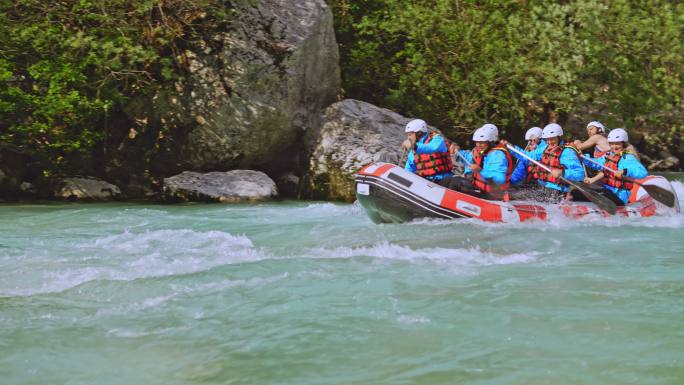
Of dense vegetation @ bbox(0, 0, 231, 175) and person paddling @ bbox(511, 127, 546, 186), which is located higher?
dense vegetation @ bbox(0, 0, 231, 175)

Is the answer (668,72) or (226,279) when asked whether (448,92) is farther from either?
(226,279)

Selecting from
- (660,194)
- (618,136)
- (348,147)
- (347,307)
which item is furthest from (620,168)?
(347,307)

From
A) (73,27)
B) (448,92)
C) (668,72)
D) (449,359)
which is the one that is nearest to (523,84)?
(448,92)

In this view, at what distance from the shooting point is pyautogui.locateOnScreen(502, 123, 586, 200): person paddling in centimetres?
940

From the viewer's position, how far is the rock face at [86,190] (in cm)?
1230

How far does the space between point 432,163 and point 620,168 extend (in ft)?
7.64

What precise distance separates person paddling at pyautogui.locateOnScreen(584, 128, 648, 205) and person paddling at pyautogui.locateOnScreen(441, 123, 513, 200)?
4.31 feet

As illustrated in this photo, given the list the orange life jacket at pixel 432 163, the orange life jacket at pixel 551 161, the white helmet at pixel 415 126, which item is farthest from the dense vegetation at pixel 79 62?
the orange life jacket at pixel 551 161

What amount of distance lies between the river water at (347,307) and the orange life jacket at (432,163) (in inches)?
37.4

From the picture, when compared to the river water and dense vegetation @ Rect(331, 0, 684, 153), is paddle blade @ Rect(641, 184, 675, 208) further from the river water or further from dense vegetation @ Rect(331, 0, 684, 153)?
dense vegetation @ Rect(331, 0, 684, 153)

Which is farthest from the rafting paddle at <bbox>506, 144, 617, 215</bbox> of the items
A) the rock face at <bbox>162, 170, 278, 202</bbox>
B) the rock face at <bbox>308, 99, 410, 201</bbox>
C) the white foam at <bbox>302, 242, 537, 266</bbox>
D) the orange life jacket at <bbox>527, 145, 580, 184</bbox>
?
the rock face at <bbox>162, 170, 278, 202</bbox>

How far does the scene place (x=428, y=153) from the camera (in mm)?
9320

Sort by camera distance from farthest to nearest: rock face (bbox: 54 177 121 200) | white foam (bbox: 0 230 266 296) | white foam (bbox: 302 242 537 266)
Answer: rock face (bbox: 54 177 121 200), white foam (bbox: 302 242 537 266), white foam (bbox: 0 230 266 296)

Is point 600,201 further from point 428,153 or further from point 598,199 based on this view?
point 428,153
